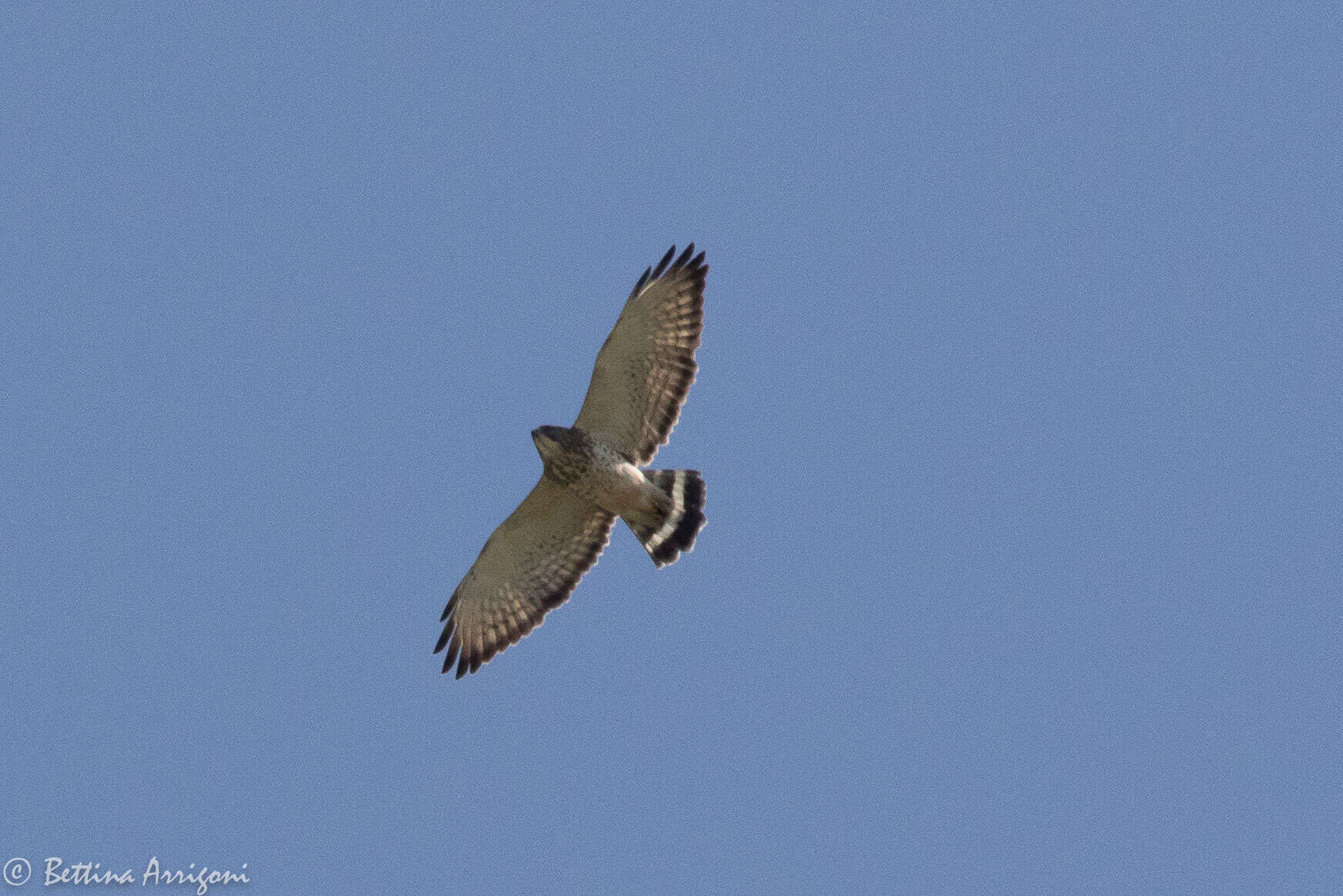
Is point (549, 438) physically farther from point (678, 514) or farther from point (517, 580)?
point (517, 580)

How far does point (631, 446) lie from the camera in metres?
11.0

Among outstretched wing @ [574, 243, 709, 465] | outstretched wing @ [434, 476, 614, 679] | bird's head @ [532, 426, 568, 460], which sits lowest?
outstretched wing @ [434, 476, 614, 679]

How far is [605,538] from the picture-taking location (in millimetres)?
11445

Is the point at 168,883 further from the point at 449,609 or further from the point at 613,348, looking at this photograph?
the point at 613,348

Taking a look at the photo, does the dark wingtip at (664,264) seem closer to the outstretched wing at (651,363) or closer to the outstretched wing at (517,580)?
the outstretched wing at (651,363)

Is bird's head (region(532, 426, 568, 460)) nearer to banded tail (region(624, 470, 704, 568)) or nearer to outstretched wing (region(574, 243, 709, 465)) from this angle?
outstretched wing (region(574, 243, 709, 465))

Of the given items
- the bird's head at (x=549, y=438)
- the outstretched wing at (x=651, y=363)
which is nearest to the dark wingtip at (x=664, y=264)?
the outstretched wing at (x=651, y=363)

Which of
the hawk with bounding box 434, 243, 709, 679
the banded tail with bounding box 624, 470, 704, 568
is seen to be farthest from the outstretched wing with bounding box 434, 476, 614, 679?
the banded tail with bounding box 624, 470, 704, 568

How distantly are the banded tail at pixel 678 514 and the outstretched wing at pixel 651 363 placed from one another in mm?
222

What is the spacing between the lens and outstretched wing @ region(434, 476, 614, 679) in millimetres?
11312

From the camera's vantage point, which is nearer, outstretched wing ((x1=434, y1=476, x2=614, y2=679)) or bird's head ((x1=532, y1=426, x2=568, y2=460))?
bird's head ((x1=532, y1=426, x2=568, y2=460))

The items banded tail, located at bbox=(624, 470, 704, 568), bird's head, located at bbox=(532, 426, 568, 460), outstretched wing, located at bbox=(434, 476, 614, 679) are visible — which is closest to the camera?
bird's head, located at bbox=(532, 426, 568, 460)

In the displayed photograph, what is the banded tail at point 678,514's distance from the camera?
1094 centimetres

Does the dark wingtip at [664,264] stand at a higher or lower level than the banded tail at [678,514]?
higher
